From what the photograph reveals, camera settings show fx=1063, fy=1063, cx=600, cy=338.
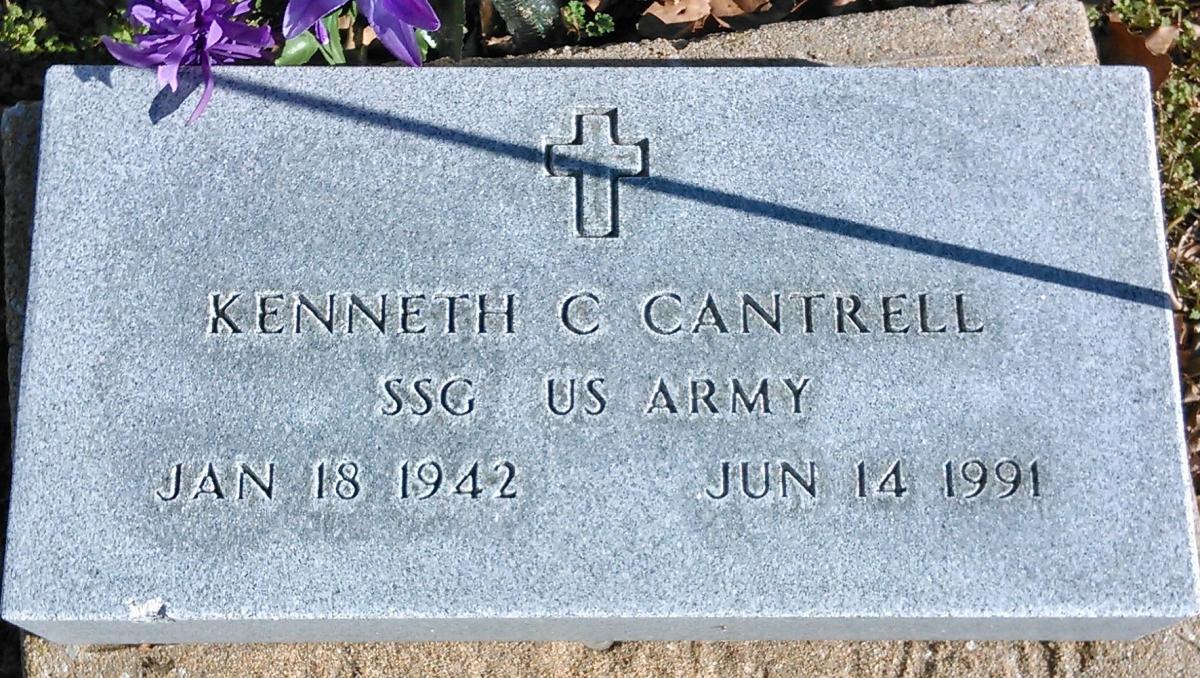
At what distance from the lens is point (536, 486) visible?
196 cm

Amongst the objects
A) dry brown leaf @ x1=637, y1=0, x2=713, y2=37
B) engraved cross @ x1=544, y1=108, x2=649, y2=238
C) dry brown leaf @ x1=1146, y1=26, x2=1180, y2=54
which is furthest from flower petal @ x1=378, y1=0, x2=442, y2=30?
dry brown leaf @ x1=1146, y1=26, x2=1180, y2=54

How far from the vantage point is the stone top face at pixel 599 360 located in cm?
192

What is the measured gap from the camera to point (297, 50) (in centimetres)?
231

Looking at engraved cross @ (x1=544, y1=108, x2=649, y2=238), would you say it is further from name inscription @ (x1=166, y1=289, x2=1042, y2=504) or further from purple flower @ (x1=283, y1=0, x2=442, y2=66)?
purple flower @ (x1=283, y1=0, x2=442, y2=66)

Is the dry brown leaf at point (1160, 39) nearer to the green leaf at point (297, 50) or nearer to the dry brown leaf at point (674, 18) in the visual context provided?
the dry brown leaf at point (674, 18)

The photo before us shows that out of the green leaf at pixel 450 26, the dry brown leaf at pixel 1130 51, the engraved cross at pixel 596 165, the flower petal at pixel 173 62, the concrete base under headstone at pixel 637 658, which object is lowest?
the concrete base under headstone at pixel 637 658

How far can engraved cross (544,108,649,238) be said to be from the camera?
209cm

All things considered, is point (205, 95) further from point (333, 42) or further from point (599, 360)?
point (599, 360)

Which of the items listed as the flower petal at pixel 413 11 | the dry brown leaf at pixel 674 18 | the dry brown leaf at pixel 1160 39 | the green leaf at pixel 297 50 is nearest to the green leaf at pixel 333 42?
the green leaf at pixel 297 50

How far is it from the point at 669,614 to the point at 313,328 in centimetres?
85

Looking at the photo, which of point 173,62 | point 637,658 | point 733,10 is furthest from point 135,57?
point 637,658

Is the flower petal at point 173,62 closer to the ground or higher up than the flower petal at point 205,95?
higher up

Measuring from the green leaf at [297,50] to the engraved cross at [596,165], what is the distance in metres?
0.61

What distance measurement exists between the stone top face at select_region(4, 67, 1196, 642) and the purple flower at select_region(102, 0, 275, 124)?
3.0 inches
